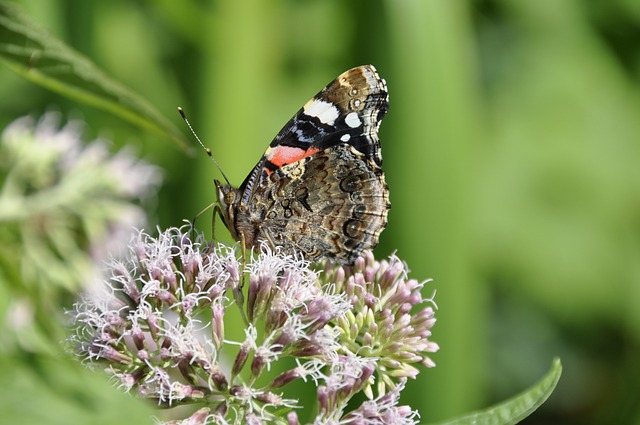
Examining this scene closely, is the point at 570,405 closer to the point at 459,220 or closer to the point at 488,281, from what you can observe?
the point at 488,281

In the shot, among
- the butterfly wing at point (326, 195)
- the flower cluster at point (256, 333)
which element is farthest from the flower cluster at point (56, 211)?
the butterfly wing at point (326, 195)

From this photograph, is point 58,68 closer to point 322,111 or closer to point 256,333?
point 256,333

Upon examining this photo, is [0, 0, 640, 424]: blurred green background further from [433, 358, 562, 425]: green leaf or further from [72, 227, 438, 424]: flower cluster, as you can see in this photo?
[433, 358, 562, 425]: green leaf

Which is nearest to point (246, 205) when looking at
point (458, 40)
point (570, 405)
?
point (458, 40)

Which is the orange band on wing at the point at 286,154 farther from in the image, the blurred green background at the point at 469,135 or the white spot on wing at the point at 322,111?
the blurred green background at the point at 469,135

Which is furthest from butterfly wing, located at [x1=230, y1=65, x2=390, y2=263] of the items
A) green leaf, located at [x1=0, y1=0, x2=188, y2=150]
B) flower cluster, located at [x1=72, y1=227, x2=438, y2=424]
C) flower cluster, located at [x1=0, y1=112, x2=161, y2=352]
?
green leaf, located at [x1=0, y1=0, x2=188, y2=150]

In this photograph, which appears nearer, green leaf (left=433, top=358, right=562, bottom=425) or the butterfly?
green leaf (left=433, top=358, right=562, bottom=425)
